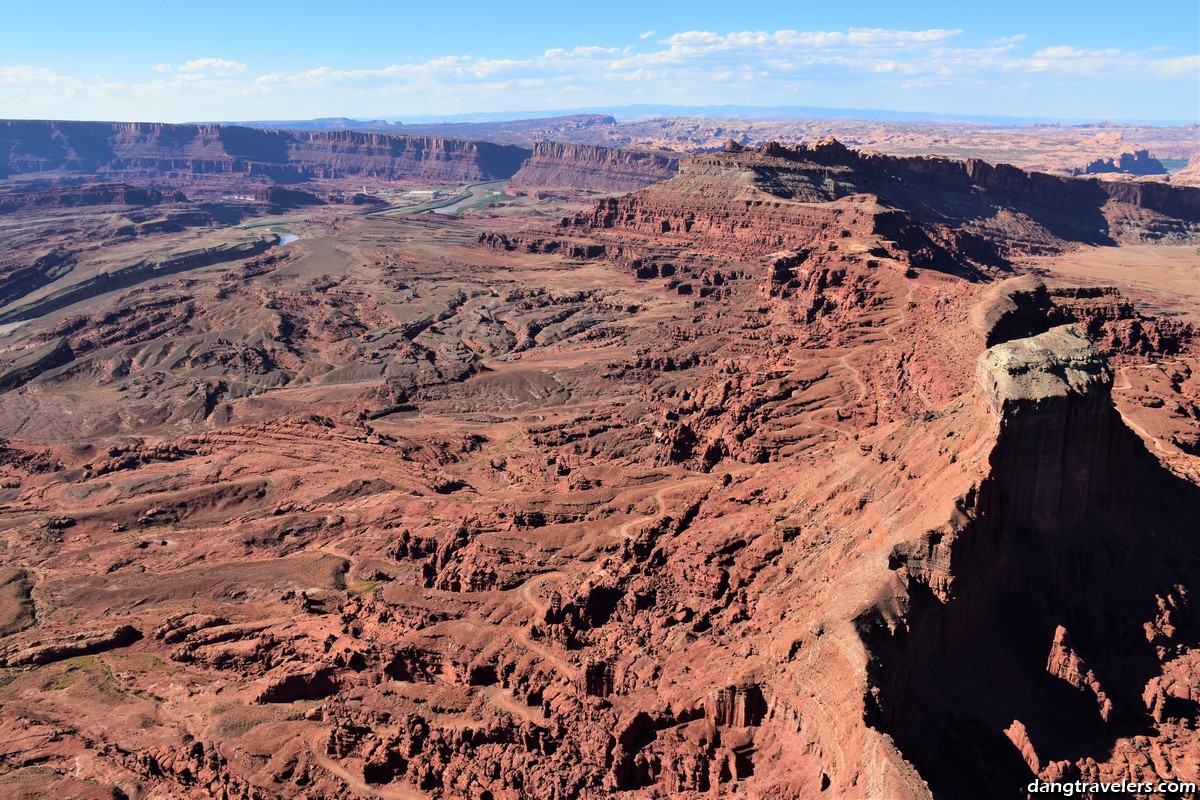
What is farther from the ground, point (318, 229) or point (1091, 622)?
point (318, 229)

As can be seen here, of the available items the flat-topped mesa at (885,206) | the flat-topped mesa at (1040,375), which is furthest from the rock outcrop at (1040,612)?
the flat-topped mesa at (885,206)

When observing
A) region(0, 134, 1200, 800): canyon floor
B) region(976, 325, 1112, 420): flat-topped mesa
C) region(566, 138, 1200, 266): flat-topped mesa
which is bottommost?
region(0, 134, 1200, 800): canyon floor

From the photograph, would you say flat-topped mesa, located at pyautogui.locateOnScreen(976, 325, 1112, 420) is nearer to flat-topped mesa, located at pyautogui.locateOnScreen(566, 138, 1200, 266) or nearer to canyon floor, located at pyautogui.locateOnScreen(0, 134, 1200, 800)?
canyon floor, located at pyautogui.locateOnScreen(0, 134, 1200, 800)

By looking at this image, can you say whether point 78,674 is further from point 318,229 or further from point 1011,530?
point 318,229

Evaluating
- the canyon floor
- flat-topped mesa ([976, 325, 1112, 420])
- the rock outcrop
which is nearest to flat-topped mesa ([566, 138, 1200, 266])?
the canyon floor

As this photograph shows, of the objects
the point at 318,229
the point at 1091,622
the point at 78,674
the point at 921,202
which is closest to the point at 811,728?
the point at 1091,622

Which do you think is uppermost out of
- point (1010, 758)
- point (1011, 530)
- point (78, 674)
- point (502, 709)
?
point (1011, 530)
